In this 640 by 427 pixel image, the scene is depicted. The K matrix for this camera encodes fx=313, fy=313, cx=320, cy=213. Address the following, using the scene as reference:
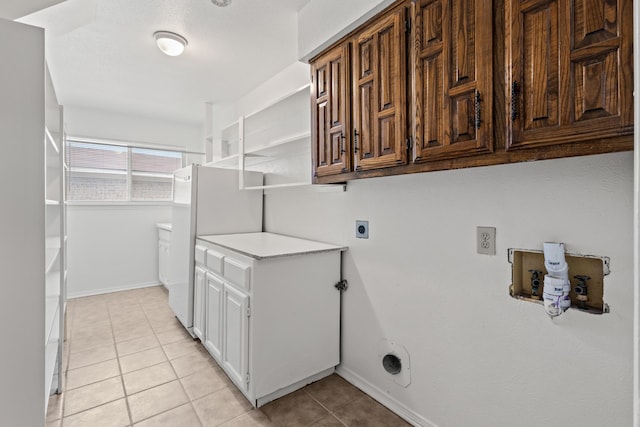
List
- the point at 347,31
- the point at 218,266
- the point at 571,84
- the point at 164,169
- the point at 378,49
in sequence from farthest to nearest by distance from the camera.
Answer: the point at 164,169 → the point at 218,266 → the point at 347,31 → the point at 378,49 → the point at 571,84

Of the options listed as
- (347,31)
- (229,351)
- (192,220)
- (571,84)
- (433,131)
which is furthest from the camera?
(192,220)

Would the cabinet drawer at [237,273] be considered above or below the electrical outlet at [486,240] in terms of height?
below

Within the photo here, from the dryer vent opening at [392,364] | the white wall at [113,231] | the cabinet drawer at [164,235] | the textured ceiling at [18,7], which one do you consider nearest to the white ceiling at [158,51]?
the textured ceiling at [18,7]

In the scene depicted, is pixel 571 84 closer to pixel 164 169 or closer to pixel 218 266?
pixel 218 266

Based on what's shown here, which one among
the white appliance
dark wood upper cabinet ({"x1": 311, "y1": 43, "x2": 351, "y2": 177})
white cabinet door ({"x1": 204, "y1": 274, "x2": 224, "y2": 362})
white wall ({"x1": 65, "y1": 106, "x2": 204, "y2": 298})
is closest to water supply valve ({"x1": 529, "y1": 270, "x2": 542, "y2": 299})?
dark wood upper cabinet ({"x1": 311, "y1": 43, "x2": 351, "y2": 177})

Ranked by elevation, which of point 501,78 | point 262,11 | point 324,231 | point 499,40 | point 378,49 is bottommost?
point 324,231

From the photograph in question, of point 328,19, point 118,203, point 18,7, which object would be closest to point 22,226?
point 18,7

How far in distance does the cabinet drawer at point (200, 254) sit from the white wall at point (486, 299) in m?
1.13

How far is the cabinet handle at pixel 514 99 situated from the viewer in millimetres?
1005

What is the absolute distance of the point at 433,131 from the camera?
124cm

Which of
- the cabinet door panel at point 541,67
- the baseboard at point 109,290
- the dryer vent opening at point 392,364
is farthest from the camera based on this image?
the baseboard at point 109,290

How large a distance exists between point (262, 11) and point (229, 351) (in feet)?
7.28

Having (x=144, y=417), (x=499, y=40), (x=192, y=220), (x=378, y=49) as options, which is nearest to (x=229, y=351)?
(x=144, y=417)

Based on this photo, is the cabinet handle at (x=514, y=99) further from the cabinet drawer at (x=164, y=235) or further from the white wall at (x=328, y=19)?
the cabinet drawer at (x=164, y=235)
